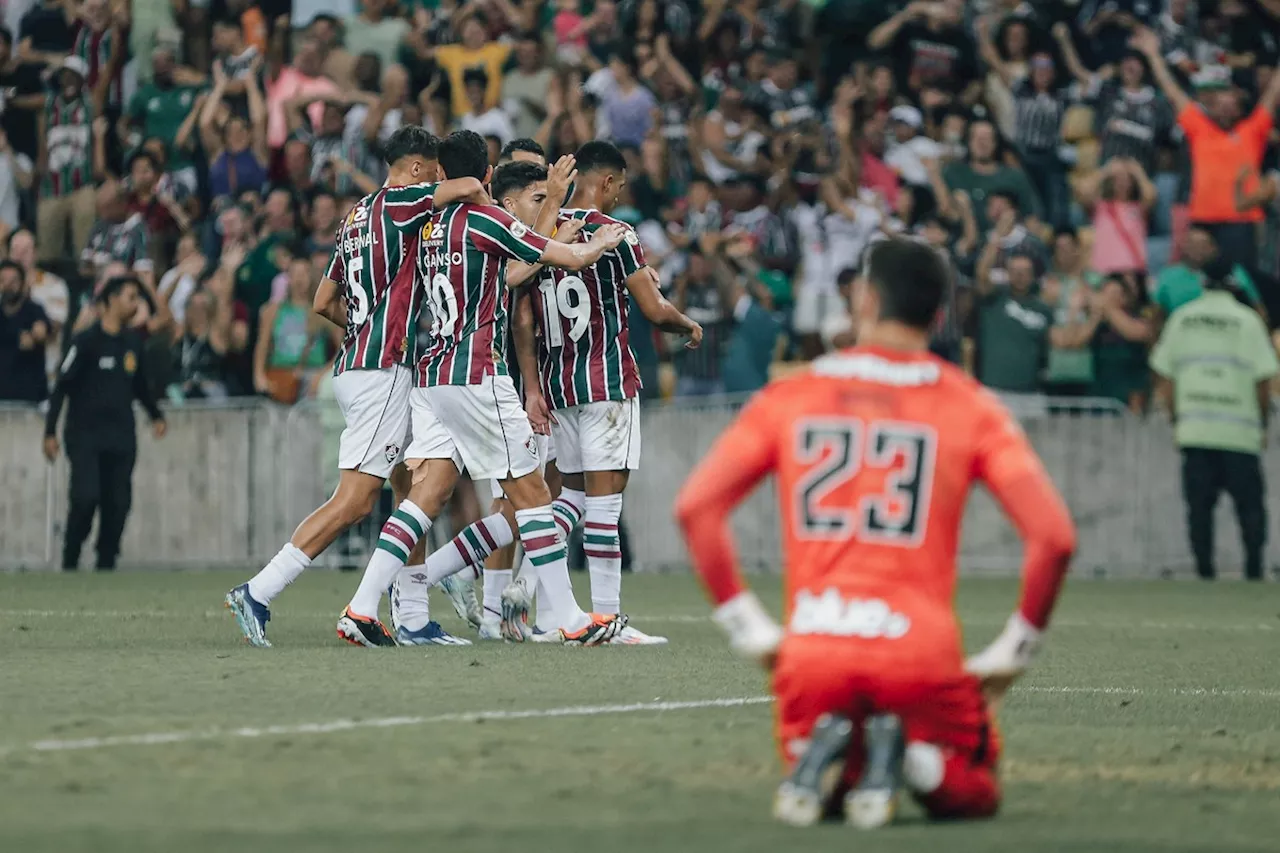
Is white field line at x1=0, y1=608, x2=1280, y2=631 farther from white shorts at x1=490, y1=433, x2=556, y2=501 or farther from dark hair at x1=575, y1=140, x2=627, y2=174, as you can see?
dark hair at x1=575, y1=140, x2=627, y2=174

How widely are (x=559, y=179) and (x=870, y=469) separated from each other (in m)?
5.70

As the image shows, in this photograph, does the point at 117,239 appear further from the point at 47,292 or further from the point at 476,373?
the point at 476,373

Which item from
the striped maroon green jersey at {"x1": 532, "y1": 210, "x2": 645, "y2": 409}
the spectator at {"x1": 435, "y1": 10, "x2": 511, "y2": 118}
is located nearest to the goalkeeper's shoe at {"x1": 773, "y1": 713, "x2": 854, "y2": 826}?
the striped maroon green jersey at {"x1": 532, "y1": 210, "x2": 645, "y2": 409}

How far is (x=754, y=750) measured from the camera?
23.2 feet

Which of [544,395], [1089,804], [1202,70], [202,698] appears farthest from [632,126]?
[1089,804]

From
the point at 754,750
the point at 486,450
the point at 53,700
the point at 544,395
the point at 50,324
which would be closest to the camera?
the point at 754,750

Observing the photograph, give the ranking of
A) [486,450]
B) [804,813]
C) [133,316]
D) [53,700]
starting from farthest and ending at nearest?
[133,316], [486,450], [53,700], [804,813]

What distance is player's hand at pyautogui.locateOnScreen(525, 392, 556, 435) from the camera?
1161cm

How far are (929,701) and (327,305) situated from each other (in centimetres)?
648

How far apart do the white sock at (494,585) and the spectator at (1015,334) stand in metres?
8.71

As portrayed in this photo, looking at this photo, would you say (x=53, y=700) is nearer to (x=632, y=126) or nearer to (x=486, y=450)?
(x=486, y=450)

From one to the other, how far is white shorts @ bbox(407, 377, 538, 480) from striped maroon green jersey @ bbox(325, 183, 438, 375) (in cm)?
30

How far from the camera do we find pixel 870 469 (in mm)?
5598

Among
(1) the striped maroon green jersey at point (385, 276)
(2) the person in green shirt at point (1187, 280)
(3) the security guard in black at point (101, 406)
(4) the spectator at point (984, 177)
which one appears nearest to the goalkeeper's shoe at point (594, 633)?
(1) the striped maroon green jersey at point (385, 276)
